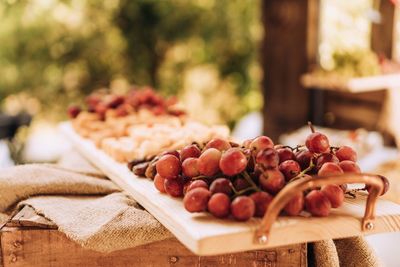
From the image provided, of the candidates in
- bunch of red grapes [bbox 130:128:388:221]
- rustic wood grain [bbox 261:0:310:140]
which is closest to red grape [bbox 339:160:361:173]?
bunch of red grapes [bbox 130:128:388:221]

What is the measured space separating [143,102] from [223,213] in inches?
58.3

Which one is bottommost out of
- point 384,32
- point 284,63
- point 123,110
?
point 284,63

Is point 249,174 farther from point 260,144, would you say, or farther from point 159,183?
point 159,183

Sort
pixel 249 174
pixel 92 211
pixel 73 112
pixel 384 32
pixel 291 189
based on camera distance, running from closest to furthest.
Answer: pixel 291 189 → pixel 249 174 → pixel 92 211 → pixel 73 112 → pixel 384 32

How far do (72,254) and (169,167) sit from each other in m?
0.39

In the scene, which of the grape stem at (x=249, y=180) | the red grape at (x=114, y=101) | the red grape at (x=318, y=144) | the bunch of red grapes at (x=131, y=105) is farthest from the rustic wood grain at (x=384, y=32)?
the grape stem at (x=249, y=180)

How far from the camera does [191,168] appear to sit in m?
1.46

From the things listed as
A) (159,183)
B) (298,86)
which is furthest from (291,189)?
(298,86)

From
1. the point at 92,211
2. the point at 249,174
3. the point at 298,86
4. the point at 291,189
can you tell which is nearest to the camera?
the point at 291,189

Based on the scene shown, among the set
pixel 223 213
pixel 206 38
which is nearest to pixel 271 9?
pixel 206 38

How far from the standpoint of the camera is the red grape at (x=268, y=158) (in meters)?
1.34

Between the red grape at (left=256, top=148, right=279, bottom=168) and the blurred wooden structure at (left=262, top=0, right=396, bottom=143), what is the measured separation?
3.39m

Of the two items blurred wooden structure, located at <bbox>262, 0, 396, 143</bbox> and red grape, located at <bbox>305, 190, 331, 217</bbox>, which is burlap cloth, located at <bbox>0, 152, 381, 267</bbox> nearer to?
red grape, located at <bbox>305, 190, 331, 217</bbox>

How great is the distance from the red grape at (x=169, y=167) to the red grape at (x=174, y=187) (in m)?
0.01
